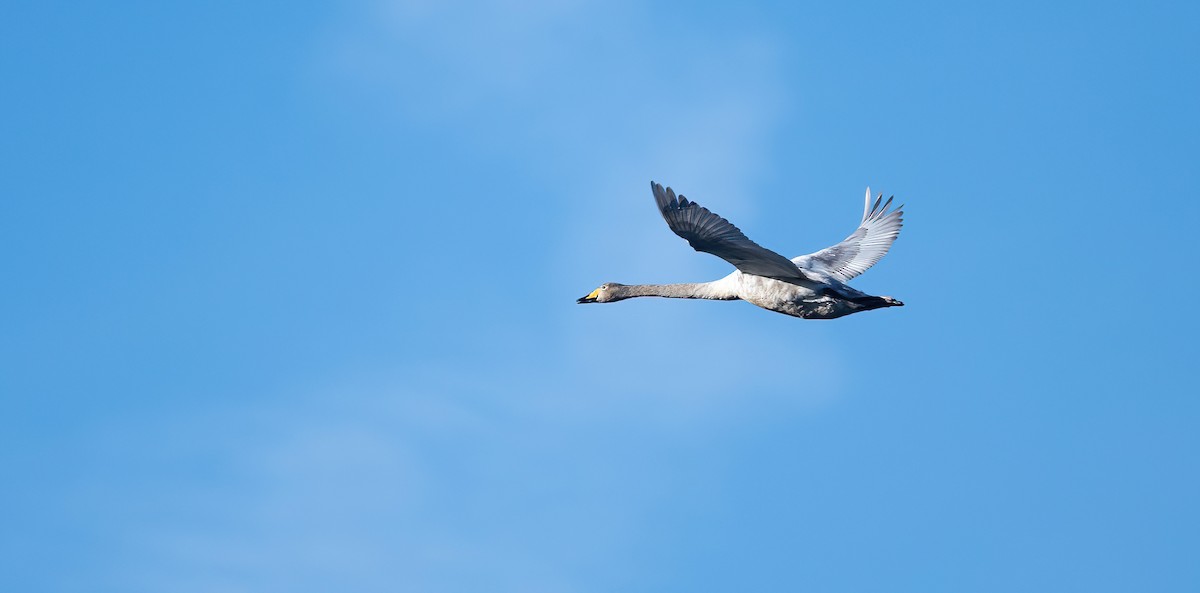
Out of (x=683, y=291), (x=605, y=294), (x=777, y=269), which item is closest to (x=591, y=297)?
(x=605, y=294)

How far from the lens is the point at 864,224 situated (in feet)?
113

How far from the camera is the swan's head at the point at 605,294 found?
32406 mm

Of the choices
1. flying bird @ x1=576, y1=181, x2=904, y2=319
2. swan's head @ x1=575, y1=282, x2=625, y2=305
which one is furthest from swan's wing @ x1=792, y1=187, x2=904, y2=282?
swan's head @ x1=575, y1=282, x2=625, y2=305

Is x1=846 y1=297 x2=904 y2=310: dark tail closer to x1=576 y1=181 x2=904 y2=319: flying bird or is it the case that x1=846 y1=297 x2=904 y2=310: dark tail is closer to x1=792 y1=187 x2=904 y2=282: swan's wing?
x1=576 y1=181 x2=904 y2=319: flying bird

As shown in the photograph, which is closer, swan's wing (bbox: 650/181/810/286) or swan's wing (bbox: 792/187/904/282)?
swan's wing (bbox: 650/181/810/286)

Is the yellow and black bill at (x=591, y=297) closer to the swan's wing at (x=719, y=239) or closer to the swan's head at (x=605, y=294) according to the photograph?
the swan's head at (x=605, y=294)

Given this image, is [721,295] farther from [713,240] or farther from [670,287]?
[713,240]

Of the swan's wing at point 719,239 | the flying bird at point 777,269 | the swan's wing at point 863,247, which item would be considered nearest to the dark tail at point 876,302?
the flying bird at point 777,269

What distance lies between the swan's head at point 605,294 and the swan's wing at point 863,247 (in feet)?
14.2

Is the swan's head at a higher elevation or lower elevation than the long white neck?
higher

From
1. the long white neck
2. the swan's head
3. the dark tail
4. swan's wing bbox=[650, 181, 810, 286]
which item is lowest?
the dark tail

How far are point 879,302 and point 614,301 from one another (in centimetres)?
720

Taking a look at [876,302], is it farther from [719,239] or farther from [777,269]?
[719,239]

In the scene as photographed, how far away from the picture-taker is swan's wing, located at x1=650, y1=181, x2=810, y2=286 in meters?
24.7
